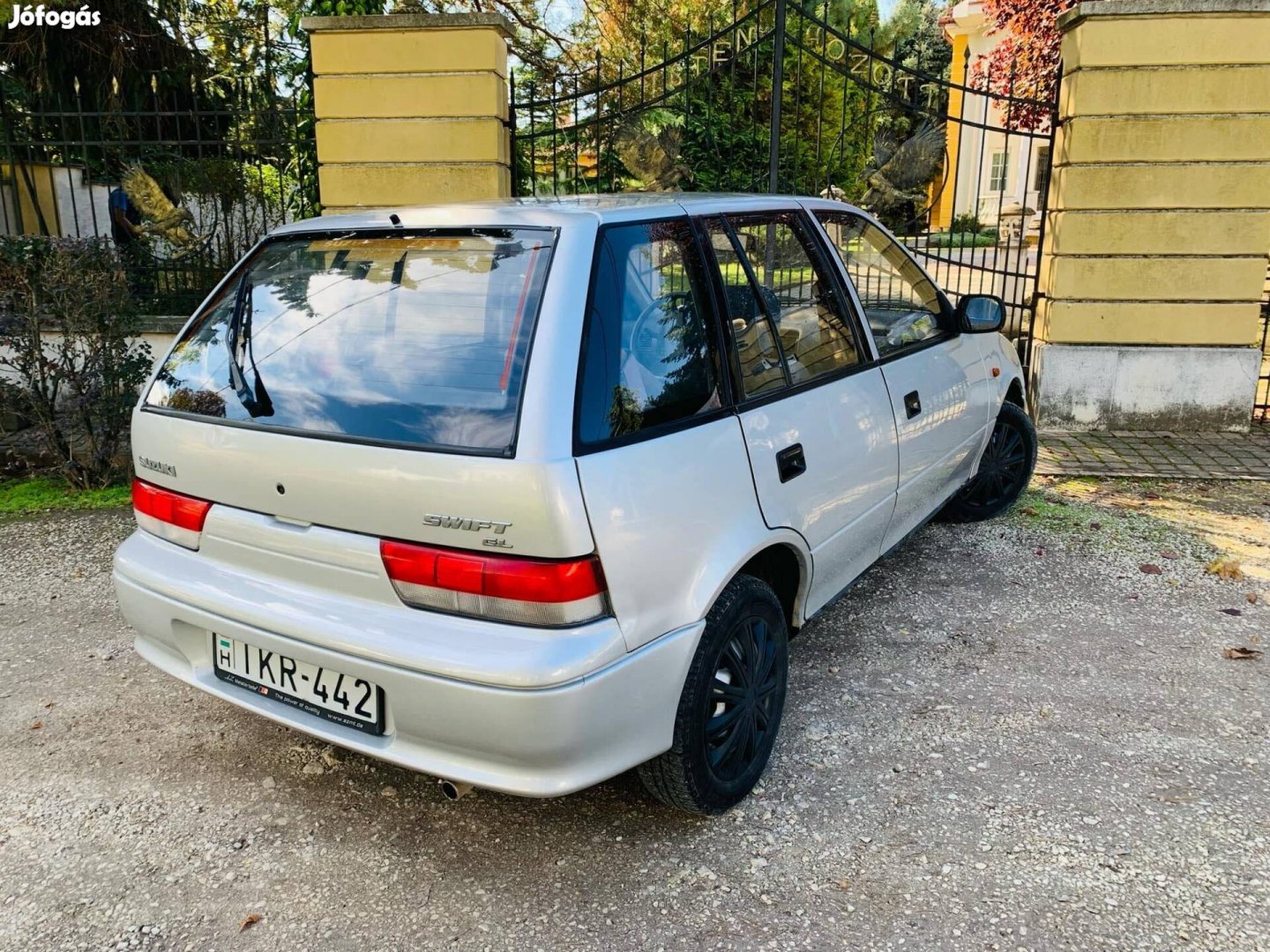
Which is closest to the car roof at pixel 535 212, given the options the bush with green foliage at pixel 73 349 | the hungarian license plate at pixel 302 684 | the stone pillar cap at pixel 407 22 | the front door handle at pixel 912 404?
the front door handle at pixel 912 404

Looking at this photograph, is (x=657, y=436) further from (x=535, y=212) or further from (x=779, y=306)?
(x=779, y=306)

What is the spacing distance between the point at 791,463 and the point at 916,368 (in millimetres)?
1247

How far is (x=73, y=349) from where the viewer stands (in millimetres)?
5848

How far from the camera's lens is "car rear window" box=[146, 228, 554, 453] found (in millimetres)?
2379

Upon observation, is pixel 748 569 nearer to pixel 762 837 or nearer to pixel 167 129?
pixel 762 837

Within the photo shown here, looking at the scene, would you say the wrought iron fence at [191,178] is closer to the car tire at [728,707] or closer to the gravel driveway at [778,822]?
the gravel driveway at [778,822]

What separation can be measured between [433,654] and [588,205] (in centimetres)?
135

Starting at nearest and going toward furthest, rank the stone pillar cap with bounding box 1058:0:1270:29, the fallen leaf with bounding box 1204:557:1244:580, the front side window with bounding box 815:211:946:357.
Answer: the front side window with bounding box 815:211:946:357
the fallen leaf with bounding box 1204:557:1244:580
the stone pillar cap with bounding box 1058:0:1270:29

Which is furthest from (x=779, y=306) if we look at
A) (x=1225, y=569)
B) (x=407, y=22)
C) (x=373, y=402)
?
(x=407, y=22)

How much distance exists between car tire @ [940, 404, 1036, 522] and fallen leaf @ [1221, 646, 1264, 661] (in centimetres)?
155

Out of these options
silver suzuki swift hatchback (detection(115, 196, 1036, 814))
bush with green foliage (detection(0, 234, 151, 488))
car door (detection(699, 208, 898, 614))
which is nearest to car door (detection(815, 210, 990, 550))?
car door (detection(699, 208, 898, 614))

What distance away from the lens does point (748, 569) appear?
2979 mm

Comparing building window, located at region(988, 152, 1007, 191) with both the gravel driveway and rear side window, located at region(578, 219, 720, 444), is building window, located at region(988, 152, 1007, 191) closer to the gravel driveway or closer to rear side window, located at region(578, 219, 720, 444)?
the gravel driveway

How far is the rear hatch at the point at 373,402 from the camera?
2246 millimetres
